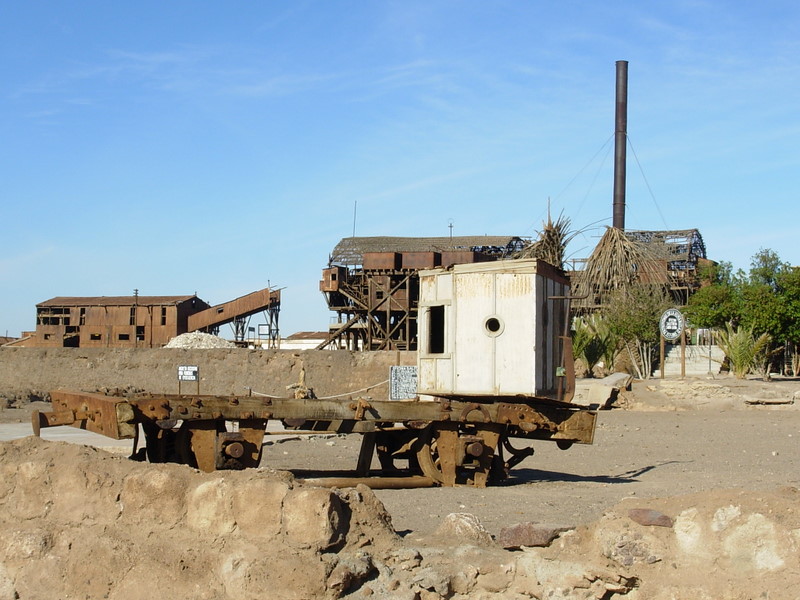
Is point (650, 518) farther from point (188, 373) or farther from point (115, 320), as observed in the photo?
point (115, 320)

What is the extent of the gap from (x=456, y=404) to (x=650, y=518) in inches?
186

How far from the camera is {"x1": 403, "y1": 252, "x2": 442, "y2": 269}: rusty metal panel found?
4838 centimetres

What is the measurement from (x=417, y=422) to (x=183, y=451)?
2.50 m

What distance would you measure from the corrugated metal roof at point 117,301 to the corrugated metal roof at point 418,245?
9.58 meters

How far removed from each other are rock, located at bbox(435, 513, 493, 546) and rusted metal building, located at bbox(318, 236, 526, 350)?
39.7m

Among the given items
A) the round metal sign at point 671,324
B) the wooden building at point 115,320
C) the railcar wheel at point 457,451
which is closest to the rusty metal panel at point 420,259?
the wooden building at point 115,320

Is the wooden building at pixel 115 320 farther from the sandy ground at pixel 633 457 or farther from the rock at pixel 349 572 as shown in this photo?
the rock at pixel 349 572

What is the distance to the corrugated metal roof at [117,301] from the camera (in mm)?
50906

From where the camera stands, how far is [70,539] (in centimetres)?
587

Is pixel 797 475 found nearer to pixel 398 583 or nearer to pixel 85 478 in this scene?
pixel 398 583

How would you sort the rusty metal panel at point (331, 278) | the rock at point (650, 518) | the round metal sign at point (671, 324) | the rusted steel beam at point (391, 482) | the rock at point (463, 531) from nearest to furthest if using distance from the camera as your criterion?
the rock at point (650, 518)
the rock at point (463, 531)
the rusted steel beam at point (391, 482)
the round metal sign at point (671, 324)
the rusty metal panel at point (331, 278)

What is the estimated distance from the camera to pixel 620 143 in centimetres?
4912

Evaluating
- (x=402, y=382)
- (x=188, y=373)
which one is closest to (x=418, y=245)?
(x=402, y=382)

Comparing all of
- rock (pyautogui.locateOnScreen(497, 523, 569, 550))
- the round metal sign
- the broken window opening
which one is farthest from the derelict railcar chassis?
the round metal sign
